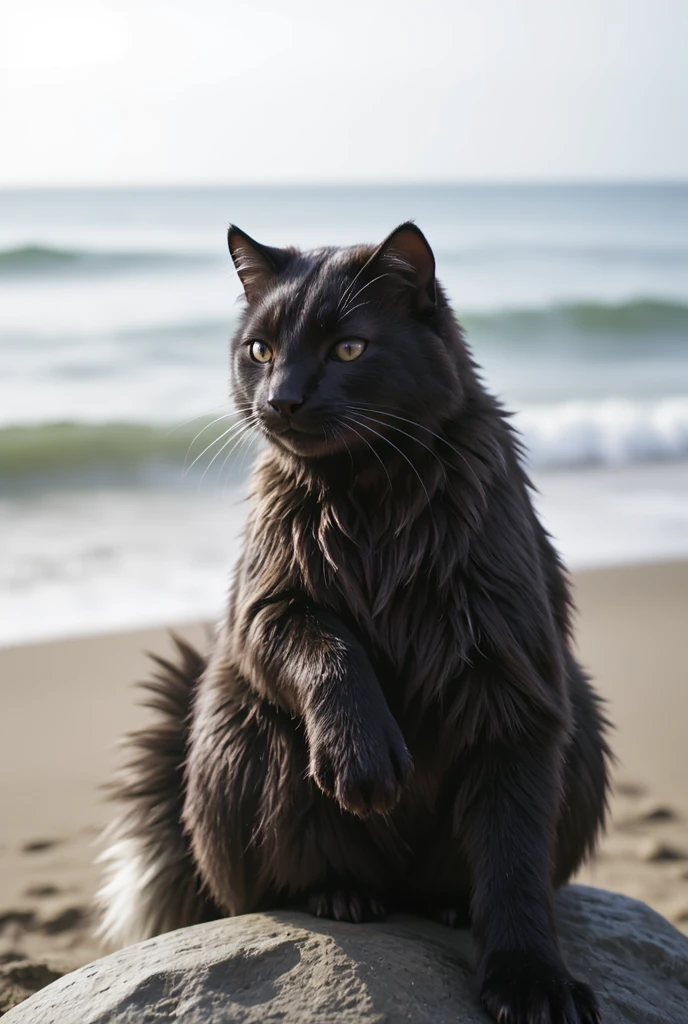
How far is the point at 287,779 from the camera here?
99.2 inches

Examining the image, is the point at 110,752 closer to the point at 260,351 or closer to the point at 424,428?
the point at 260,351

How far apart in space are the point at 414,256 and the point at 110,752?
10.2 ft

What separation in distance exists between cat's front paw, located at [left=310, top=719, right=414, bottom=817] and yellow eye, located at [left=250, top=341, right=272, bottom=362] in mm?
937

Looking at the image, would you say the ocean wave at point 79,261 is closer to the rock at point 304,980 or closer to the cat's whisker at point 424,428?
the cat's whisker at point 424,428

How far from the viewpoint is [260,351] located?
2.65 meters

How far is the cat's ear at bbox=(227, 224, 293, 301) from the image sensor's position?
2.75 meters

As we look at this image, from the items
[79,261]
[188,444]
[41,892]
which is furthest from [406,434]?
[79,261]

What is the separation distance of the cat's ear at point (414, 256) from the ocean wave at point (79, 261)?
1507 cm

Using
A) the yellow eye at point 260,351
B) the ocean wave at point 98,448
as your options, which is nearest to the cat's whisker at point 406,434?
the yellow eye at point 260,351

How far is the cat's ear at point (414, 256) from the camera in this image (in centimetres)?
250

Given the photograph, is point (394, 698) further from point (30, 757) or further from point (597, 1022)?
point (30, 757)

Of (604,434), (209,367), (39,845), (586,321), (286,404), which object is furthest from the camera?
(586,321)

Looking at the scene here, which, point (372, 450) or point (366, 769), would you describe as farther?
point (372, 450)

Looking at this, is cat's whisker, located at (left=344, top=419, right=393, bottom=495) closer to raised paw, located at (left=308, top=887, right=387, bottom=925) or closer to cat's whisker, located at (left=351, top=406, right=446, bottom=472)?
cat's whisker, located at (left=351, top=406, right=446, bottom=472)
